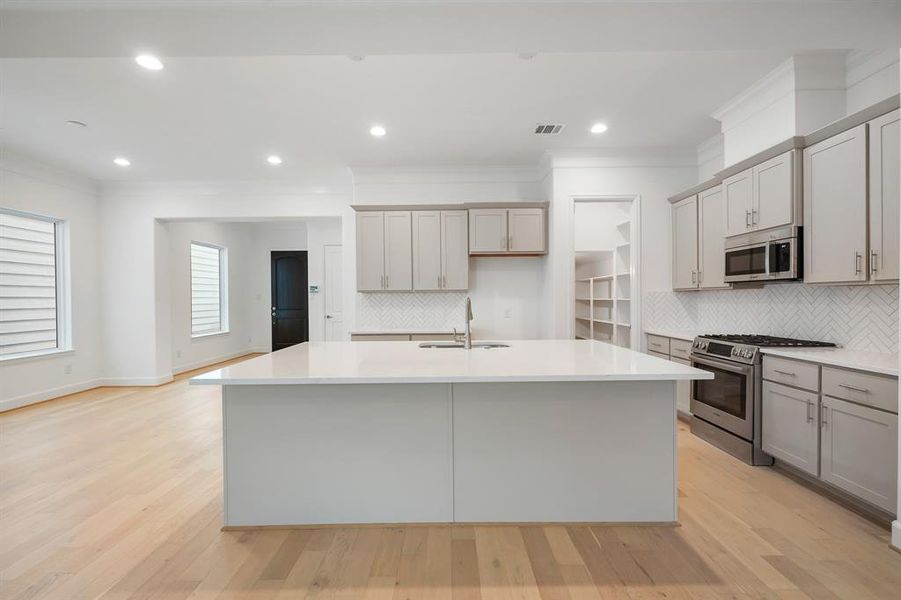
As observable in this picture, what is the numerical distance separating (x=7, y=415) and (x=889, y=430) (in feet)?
23.6

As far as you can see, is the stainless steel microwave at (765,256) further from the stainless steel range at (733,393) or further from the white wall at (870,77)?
the white wall at (870,77)

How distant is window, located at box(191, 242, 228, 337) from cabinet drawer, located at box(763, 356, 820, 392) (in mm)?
7901

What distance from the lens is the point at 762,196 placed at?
133 inches

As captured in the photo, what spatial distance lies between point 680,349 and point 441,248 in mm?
2724

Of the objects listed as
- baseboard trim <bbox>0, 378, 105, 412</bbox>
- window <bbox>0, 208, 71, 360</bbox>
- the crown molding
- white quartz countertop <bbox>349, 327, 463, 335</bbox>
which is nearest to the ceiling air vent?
white quartz countertop <bbox>349, 327, 463, 335</bbox>

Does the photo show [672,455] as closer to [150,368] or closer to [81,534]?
[81,534]

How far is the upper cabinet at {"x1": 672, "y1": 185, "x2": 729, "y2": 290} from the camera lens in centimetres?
403

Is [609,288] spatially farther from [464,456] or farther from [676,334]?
[464,456]

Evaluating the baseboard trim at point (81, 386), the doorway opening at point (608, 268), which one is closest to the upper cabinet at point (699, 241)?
the doorway opening at point (608, 268)

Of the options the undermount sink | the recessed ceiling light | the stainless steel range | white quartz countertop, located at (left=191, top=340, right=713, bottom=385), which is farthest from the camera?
the undermount sink

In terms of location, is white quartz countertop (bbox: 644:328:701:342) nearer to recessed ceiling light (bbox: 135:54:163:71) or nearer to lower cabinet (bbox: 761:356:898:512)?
lower cabinet (bbox: 761:356:898:512)

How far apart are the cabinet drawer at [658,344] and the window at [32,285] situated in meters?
6.77

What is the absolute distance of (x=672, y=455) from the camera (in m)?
2.40

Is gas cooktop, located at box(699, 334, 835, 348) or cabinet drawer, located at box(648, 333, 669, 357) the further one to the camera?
cabinet drawer, located at box(648, 333, 669, 357)
